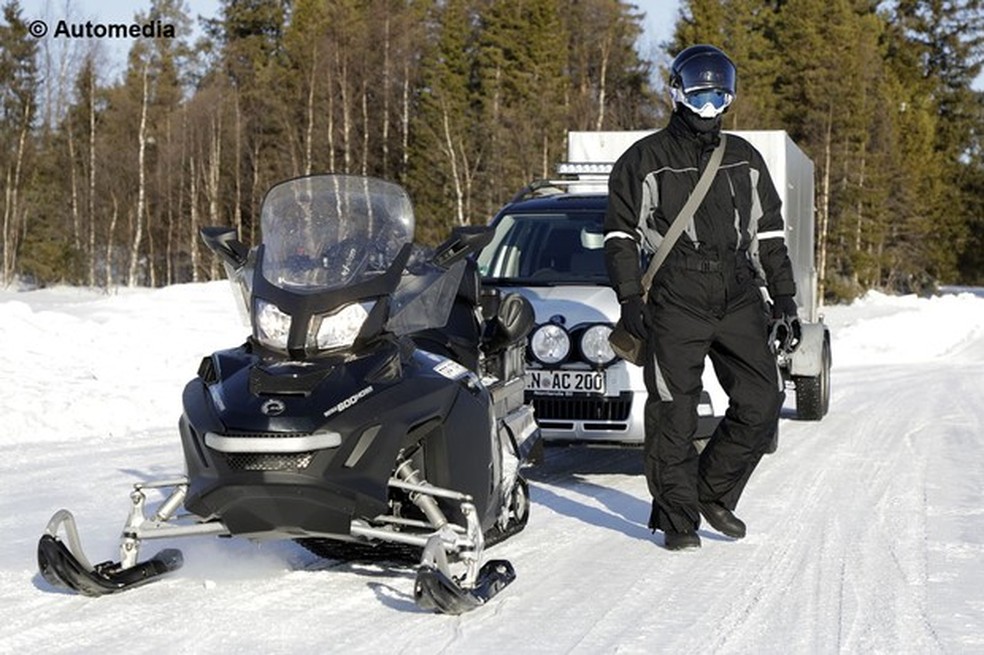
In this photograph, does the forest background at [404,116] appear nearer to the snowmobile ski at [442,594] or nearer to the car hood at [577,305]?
the car hood at [577,305]

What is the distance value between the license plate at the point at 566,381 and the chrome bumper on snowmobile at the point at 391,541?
2.83 metres

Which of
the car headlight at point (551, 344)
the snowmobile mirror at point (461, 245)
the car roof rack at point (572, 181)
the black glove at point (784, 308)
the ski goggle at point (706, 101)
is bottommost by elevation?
the car headlight at point (551, 344)

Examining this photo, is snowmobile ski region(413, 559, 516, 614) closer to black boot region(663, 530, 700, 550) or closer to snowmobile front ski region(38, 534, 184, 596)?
snowmobile front ski region(38, 534, 184, 596)

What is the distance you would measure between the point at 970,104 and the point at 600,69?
2287cm

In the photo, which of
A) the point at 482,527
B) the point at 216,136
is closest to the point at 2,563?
the point at 482,527

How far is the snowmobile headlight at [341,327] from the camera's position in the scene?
15.8ft

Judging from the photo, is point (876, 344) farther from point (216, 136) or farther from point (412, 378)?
point (216, 136)

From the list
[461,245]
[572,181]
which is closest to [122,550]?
[461,245]

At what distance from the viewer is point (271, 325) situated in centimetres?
488

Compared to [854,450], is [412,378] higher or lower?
higher

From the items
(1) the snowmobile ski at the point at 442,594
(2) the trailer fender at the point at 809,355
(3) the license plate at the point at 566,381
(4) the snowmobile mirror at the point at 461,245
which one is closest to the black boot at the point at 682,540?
(1) the snowmobile ski at the point at 442,594

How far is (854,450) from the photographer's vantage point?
9875mm

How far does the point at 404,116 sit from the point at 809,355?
4108 centimetres

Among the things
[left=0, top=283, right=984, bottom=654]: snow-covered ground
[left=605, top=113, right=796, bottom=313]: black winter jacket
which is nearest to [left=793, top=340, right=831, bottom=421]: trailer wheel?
[left=0, top=283, right=984, bottom=654]: snow-covered ground
